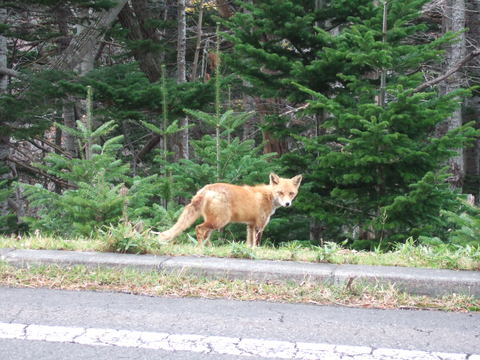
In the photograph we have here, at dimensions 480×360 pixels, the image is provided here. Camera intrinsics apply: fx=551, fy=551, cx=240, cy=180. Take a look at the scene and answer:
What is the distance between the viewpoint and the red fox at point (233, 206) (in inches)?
319

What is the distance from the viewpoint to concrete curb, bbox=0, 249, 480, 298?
4.68 m

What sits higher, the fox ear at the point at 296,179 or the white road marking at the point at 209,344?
the fox ear at the point at 296,179

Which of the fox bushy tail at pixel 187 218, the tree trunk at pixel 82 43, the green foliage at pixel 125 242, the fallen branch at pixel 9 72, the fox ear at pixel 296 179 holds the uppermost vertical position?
the tree trunk at pixel 82 43

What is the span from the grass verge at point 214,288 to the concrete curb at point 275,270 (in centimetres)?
8

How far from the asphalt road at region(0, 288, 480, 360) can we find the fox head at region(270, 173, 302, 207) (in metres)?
4.38

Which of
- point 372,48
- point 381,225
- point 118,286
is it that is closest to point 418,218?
point 381,225

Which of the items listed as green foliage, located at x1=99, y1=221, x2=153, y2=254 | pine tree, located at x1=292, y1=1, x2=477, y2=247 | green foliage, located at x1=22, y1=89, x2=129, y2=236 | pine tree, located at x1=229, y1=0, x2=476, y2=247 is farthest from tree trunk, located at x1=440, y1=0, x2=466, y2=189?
green foliage, located at x1=99, y1=221, x2=153, y2=254

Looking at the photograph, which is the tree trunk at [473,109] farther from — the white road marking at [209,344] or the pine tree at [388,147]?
the white road marking at [209,344]

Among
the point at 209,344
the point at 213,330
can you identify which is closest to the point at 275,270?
the point at 213,330

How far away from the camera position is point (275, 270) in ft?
16.3

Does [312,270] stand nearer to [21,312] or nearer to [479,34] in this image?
[21,312]

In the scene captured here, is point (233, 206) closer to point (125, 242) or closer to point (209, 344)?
Answer: point (125, 242)

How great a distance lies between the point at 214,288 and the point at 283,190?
4.24 m

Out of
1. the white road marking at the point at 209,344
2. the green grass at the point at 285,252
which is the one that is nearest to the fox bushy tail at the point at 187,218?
the green grass at the point at 285,252
